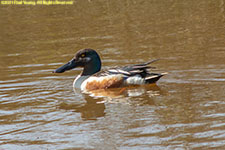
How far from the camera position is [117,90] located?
9.86 m

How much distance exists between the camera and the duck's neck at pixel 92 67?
1059cm

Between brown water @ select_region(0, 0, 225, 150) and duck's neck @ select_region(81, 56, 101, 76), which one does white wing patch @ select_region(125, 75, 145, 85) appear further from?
duck's neck @ select_region(81, 56, 101, 76)

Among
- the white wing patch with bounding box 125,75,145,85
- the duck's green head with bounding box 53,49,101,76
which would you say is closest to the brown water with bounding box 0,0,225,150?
the white wing patch with bounding box 125,75,145,85

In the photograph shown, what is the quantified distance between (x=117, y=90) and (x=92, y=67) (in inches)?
42.1

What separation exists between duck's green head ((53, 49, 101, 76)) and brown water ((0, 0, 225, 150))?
0.40 m

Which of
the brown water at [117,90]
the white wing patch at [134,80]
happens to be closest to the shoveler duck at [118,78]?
the white wing patch at [134,80]

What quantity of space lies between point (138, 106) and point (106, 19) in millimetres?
9073

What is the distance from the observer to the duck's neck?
34.7ft

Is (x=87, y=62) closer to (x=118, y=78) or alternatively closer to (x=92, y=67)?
(x=92, y=67)

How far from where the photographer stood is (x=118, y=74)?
9.88m

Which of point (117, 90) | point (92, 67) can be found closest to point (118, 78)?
point (117, 90)

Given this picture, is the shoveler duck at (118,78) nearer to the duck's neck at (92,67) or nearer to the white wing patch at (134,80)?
the white wing patch at (134,80)

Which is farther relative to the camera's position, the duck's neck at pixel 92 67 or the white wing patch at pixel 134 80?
the duck's neck at pixel 92 67

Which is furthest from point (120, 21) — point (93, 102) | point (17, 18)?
point (93, 102)
